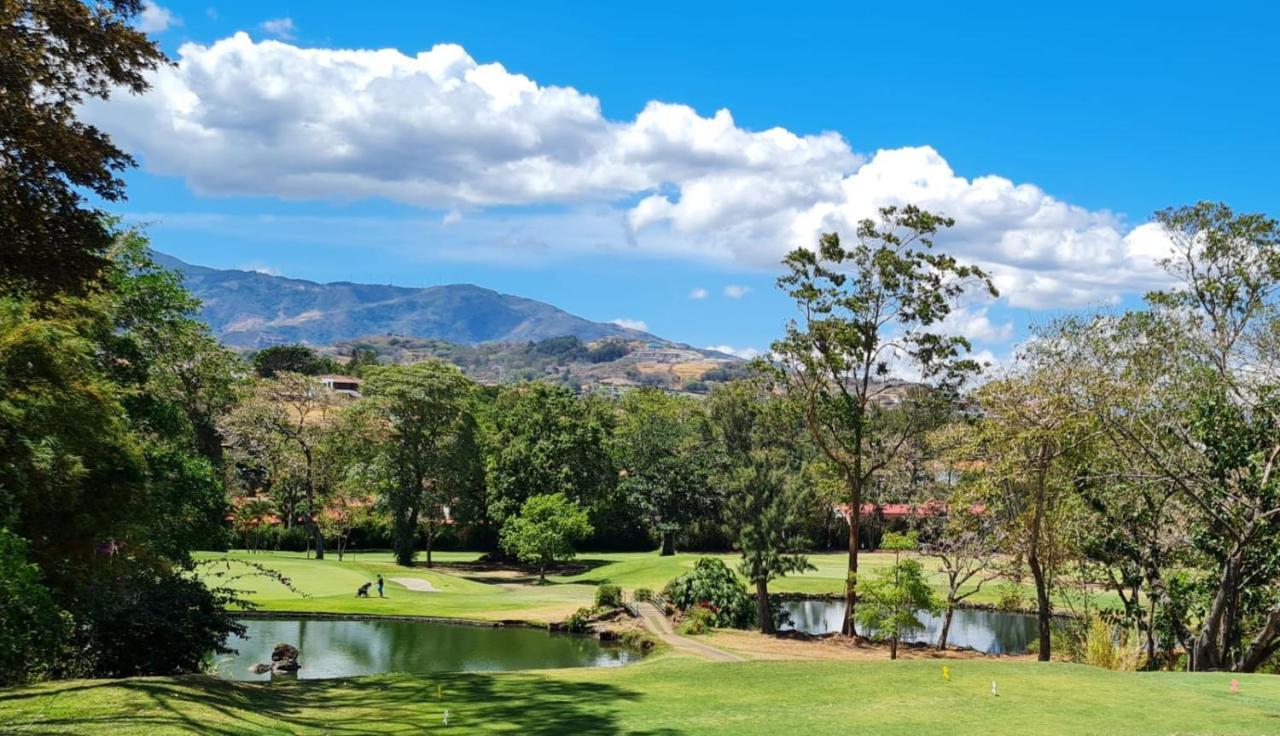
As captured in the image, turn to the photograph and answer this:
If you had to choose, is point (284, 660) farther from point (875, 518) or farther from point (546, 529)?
point (875, 518)

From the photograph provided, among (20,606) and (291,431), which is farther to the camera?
(291,431)

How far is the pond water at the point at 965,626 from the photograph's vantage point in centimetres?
3997

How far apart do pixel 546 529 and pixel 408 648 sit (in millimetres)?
19966

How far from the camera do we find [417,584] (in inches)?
1890

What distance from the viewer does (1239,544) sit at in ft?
64.7

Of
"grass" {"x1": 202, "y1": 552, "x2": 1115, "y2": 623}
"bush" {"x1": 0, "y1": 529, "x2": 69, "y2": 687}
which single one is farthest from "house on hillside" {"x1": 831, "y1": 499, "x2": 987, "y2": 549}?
"bush" {"x1": 0, "y1": 529, "x2": 69, "y2": 687}

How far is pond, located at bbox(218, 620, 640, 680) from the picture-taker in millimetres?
29750

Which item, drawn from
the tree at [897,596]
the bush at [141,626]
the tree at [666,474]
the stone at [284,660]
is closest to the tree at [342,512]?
the tree at [666,474]

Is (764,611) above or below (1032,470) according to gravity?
below

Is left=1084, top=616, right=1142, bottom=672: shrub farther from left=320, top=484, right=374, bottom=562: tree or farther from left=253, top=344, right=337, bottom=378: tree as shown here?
left=253, top=344, right=337, bottom=378: tree

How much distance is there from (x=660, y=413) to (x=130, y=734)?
250ft

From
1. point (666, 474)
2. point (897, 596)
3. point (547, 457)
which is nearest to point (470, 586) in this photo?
point (547, 457)

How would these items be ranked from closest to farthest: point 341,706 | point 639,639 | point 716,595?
point 341,706 → point 639,639 → point 716,595

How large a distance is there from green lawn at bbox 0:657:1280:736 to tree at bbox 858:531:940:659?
21.2ft
